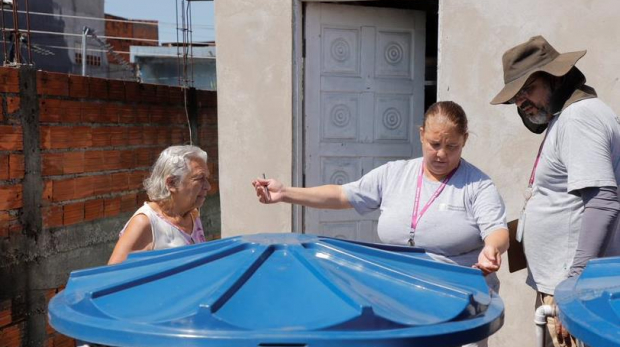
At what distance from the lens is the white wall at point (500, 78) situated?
441cm

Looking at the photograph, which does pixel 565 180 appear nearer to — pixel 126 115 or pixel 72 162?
pixel 72 162

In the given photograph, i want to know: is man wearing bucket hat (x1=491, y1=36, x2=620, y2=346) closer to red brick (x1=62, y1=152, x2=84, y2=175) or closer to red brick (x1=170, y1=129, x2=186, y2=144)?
red brick (x1=62, y1=152, x2=84, y2=175)

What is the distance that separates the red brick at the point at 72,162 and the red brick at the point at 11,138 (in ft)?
1.55

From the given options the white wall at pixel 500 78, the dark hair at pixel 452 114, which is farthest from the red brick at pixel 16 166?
the dark hair at pixel 452 114

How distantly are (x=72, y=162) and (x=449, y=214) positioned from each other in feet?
10.9

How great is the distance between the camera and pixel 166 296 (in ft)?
6.32

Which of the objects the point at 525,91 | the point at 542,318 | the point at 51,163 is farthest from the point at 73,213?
the point at 542,318

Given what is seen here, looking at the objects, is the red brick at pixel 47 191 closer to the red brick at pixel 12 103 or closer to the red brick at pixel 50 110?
the red brick at pixel 50 110

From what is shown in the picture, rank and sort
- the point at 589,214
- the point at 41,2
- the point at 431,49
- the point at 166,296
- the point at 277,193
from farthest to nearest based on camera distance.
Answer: the point at 41,2
the point at 431,49
the point at 277,193
the point at 589,214
the point at 166,296

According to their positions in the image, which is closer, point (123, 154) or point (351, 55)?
point (351, 55)

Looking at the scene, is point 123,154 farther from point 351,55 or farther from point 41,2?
point 41,2

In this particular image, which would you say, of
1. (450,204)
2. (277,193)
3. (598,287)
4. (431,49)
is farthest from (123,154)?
(598,287)

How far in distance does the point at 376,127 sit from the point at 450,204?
8.47 ft

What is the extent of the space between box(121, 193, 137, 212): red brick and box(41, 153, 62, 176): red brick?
0.93 meters
